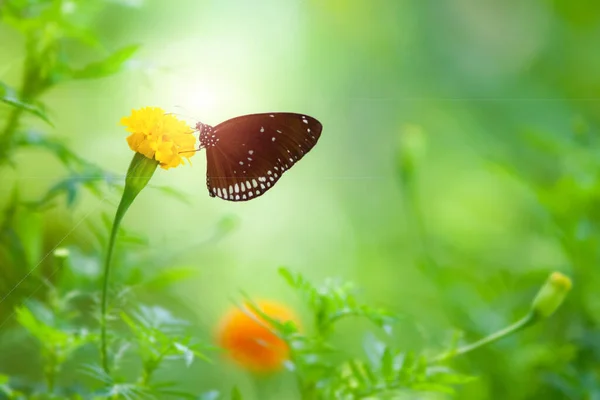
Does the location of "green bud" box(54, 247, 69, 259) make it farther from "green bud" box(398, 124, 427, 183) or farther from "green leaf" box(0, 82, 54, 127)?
"green bud" box(398, 124, 427, 183)

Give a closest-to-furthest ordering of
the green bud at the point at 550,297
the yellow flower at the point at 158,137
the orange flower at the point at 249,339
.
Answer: the yellow flower at the point at 158,137, the green bud at the point at 550,297, the orange flower at the point at 249,339

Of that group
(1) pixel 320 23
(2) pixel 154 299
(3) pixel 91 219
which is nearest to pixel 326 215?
(1) pixel 320 23

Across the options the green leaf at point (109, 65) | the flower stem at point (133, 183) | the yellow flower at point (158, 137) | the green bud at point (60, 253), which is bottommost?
the green bud at point (60, 253)

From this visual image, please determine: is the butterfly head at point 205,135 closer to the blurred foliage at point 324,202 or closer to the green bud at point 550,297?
the blurred foliage at point 324,202

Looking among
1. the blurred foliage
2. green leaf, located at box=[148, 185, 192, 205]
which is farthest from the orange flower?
green leaf, located at box=[148, 185, 192, 205]

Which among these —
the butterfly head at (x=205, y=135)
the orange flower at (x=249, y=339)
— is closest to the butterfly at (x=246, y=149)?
the butterfly head at (x=205, y=135)

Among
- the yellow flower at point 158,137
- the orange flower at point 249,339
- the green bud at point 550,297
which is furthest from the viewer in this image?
the orange flower at point 249,339

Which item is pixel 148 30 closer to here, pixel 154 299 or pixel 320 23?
pixel 154 299
